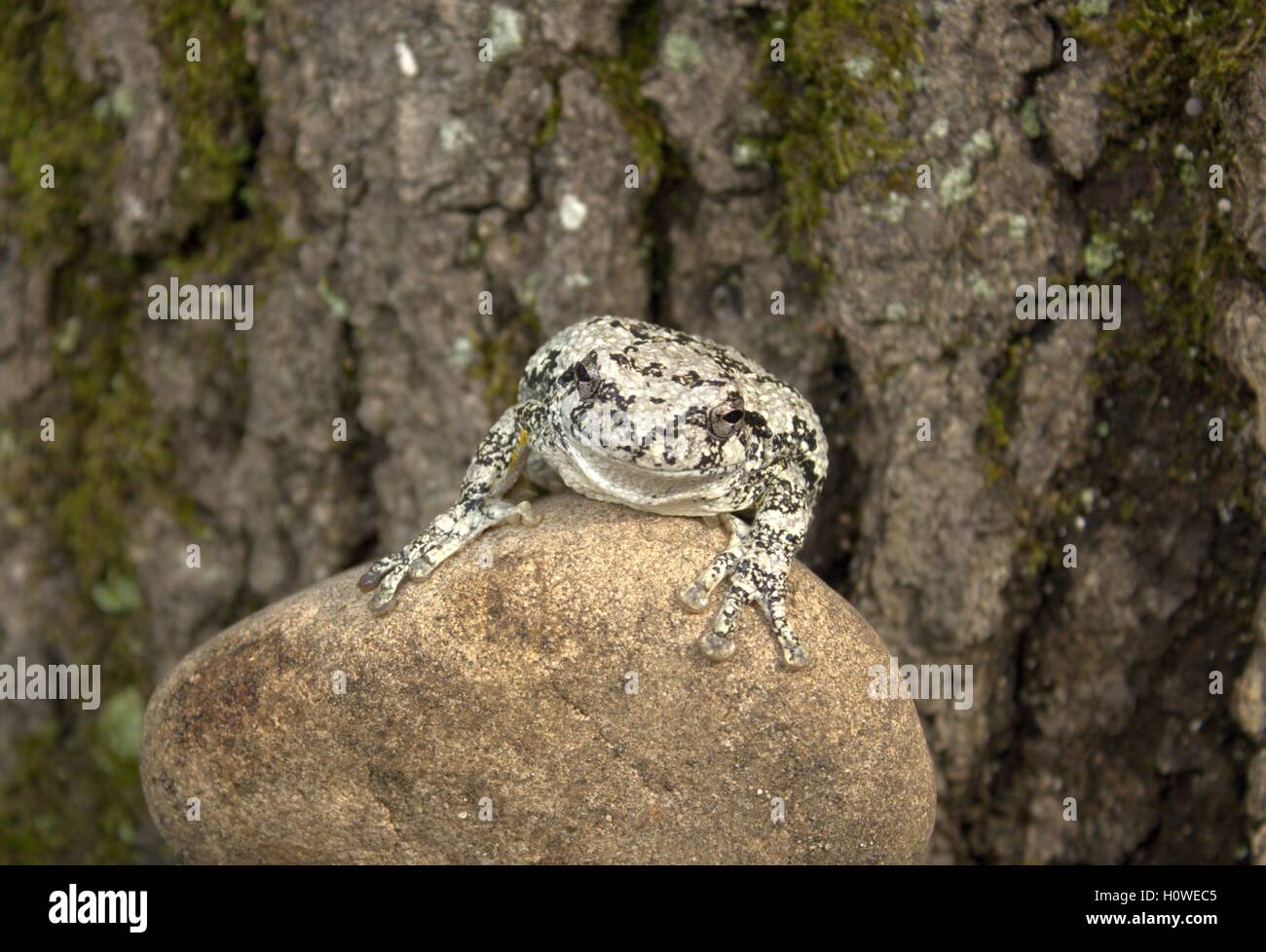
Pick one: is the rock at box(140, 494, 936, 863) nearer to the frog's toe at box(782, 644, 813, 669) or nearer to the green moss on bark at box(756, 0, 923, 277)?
the frog's toe at box(782, 644, 813, 669)

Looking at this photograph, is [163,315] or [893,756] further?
[163,315]

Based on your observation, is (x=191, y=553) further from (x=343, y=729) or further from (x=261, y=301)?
(x=343, y=729)

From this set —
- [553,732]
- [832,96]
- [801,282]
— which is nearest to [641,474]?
[553,732]

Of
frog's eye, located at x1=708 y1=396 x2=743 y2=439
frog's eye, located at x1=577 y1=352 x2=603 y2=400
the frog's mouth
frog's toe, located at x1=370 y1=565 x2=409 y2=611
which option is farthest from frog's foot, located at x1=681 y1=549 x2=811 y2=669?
frog's toe, located at x1=370 y1=565 x2=409 y2=611

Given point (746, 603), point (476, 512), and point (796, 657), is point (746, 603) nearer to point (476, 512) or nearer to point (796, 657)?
point (796, 657)

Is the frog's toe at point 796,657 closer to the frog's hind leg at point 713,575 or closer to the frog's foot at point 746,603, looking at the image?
the frog's foot at point 746,603
